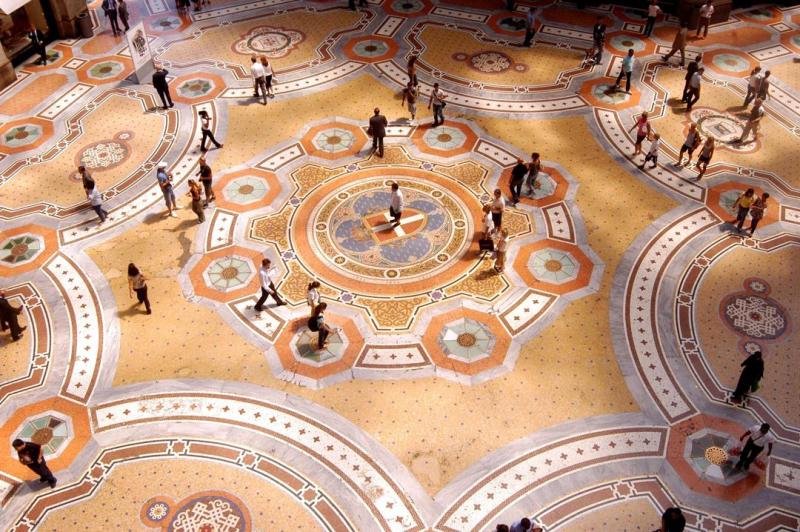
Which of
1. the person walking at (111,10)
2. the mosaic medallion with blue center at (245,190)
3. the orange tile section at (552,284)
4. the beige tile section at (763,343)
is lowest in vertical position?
the beige tile section at (763,343)

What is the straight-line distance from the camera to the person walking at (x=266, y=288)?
11.9 m

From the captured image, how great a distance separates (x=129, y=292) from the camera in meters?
12.7

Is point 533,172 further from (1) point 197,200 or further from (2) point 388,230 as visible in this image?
(1) point 197,200

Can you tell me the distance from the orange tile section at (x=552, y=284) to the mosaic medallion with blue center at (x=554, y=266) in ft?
0.27

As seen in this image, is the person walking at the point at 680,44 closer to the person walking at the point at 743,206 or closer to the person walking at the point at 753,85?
the person walking at the point at 753,85

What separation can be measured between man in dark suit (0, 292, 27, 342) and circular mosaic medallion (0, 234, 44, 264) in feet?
4.97

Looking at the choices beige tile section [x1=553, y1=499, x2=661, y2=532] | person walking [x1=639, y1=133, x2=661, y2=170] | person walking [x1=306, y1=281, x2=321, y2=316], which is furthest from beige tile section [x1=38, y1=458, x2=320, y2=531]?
person walking [x1=639, y1=133, x2=661, y2=170]

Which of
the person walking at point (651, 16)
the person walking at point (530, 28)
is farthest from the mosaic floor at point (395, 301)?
the person walking at point (651, 16)

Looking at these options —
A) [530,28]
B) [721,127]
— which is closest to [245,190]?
[530,28]

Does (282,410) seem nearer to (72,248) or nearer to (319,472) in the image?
(319,472)

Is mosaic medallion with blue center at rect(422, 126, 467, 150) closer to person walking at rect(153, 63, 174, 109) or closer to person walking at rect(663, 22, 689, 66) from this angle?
person walking at rect(153, 63, 174, 109)

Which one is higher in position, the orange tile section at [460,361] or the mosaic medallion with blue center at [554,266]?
the mosaic medallion with blue center at [554,266]

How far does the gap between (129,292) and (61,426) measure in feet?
10.00

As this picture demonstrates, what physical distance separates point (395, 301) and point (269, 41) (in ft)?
38.3
